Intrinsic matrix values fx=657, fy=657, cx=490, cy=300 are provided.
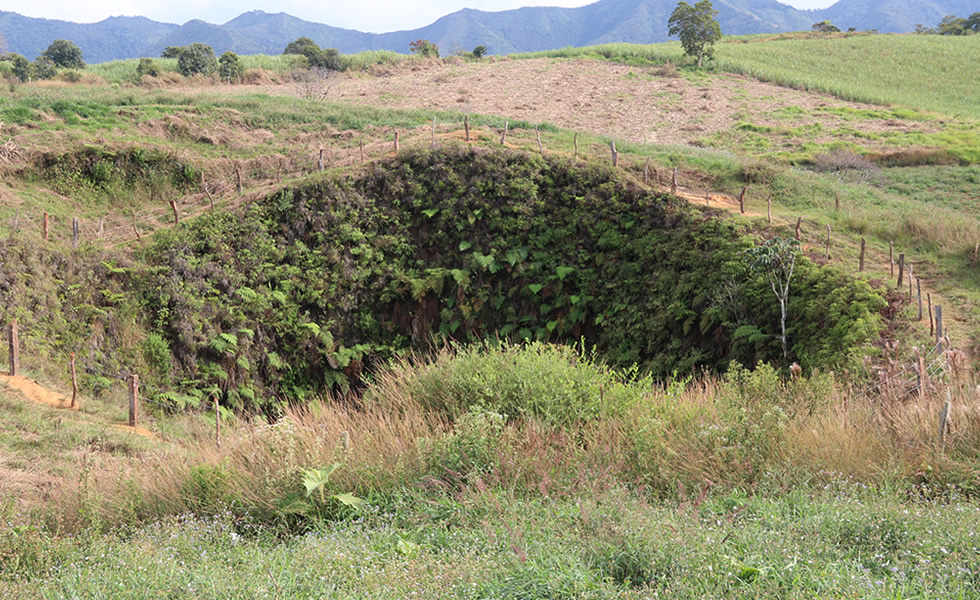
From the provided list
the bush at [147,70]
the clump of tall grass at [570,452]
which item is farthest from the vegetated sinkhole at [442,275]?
the bush at [147,70]

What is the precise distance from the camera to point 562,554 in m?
4.29

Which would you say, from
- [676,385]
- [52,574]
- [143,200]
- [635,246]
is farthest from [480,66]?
[52,574]

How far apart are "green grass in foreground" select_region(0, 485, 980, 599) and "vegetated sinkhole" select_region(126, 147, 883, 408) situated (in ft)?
26.5

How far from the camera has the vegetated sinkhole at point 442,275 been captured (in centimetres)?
1413

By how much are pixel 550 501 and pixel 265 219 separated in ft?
46.8

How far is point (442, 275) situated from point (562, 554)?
13493 millimetres

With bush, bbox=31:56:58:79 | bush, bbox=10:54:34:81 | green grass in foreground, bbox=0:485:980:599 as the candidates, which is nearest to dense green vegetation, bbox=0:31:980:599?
green grass in foreground, bbox=0:485:980:599

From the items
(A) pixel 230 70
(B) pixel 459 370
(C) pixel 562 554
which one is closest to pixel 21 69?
(A) pixel 230 70

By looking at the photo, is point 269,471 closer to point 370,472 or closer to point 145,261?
point 370,472

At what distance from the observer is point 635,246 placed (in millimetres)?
16188

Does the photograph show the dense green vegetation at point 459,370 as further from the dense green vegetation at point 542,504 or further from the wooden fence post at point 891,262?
the wooden fence post at point 891,262

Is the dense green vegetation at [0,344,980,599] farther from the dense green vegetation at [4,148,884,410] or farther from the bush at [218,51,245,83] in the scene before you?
the bush at [218,51,245,83]

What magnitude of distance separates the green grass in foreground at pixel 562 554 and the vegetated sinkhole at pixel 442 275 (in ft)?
26.5

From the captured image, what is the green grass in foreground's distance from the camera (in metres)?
3.94
